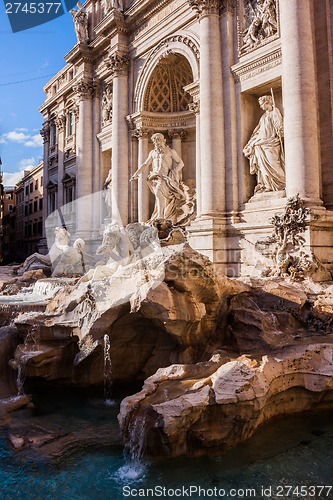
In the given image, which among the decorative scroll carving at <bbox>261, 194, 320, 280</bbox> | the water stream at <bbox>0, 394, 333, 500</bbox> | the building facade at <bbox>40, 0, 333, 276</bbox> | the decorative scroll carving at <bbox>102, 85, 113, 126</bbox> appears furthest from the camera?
the decorative scroll carving at <bbox>102, 85, 113, 126</bbox>

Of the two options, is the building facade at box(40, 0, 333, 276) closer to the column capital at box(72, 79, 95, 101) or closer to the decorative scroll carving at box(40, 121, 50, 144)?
the column capital at box(72, 79, 95, 101)

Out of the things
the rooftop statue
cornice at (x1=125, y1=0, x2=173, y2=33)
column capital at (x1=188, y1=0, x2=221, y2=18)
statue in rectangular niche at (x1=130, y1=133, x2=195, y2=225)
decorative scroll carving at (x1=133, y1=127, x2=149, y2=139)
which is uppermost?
the rooftop statue

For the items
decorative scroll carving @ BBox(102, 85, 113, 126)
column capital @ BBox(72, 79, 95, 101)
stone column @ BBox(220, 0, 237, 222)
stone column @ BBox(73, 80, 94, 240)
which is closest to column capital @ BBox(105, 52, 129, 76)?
decorative scroll carving @ BBox(102, 85, 113, 126)

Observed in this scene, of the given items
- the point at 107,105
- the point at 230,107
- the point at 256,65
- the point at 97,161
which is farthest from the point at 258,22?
the point at 97,161

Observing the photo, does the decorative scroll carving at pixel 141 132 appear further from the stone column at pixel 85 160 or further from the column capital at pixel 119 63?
the stone column at pixel 85 160

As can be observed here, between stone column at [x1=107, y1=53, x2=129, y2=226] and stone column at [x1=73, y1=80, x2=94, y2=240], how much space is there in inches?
113

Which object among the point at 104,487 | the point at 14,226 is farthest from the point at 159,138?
the point at 14,226

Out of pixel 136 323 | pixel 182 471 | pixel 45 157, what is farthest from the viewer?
pixel 45 157

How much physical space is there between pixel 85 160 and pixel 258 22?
10.1 metres

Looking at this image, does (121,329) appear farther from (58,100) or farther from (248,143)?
(58,100)

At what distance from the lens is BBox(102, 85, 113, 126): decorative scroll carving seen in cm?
1740

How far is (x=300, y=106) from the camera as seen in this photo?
9133mm

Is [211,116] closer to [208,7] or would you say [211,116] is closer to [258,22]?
[258,22]

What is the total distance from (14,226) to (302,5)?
35233 millimetres
